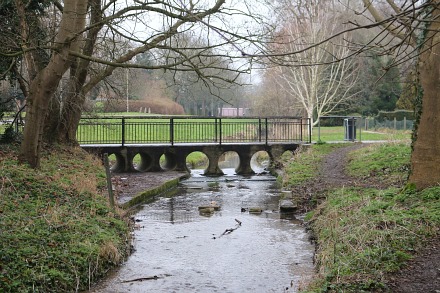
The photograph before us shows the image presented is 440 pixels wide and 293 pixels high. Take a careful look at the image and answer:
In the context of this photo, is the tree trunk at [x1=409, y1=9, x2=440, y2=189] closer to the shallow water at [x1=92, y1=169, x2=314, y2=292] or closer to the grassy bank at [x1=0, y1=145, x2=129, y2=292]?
the shallow water at [x1=92, y1=169, x2=314, y2=292]

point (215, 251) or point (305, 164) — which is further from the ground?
point (305, 164)

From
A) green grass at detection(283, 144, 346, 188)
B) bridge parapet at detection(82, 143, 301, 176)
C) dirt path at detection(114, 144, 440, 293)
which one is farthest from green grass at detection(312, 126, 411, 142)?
bridge parapet at detection(82, 143, 301, 176)

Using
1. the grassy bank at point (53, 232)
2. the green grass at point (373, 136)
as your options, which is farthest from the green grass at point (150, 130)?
the grassy bank at point (53, 232)

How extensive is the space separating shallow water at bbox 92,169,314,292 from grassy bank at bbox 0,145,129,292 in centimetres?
41

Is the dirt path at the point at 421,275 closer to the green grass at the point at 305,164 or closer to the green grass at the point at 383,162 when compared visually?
the green grass at the point at 383,162

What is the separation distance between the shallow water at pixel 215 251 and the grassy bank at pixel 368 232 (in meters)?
0.52

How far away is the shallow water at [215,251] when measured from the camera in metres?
7.57

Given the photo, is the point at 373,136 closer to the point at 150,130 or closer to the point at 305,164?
the point at 305,164

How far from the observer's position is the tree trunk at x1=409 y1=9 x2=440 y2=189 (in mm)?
10031

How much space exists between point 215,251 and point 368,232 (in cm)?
280

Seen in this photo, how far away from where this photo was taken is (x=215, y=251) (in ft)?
31.0

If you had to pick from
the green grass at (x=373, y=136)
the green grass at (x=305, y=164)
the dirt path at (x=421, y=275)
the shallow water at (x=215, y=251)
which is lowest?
the shallow water at (x=215, y=251)

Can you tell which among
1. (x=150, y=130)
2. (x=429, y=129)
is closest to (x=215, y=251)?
(x=429, y=129)

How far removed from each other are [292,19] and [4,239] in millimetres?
24752
